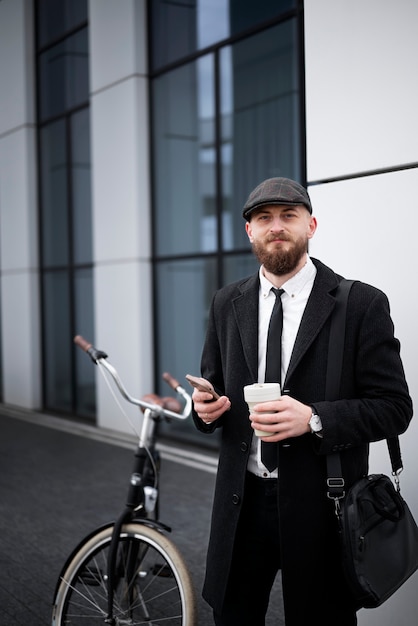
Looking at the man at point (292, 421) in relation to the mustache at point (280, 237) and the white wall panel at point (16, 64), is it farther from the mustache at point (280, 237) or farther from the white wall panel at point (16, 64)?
the white wall panel at point (16, 64)

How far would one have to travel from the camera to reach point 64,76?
11.0m

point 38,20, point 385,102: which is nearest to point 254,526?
point 385,102

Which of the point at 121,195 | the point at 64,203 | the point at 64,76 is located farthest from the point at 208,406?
the point at 64,76

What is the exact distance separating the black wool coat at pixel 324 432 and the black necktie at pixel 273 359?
0.06 meters

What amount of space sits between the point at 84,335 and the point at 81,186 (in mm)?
2130

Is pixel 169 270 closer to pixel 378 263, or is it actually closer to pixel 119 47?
pixel 119 47

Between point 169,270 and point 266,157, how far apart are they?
6.32 ft

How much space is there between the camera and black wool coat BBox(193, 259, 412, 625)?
239 cm

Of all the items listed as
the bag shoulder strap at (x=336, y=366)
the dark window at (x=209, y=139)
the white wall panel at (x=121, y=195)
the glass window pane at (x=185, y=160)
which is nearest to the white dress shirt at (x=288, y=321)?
the bag shoulder strap at (x=336, y=366)

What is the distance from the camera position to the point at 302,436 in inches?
98.0

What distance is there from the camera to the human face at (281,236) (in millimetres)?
2516

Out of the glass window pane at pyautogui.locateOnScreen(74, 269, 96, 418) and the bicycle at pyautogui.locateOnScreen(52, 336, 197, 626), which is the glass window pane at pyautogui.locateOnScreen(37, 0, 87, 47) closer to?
the glass window pane at pyautogui.locateOnScreen(74, 269, 96, 418)

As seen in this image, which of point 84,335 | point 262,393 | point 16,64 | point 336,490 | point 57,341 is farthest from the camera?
point 16,64

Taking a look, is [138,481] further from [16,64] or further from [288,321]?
[16,64]
